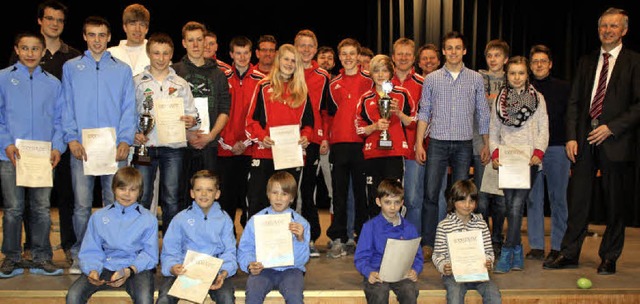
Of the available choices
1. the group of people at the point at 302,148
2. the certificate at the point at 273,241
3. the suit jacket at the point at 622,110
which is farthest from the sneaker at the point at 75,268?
the suit jacket at the point at 622,110

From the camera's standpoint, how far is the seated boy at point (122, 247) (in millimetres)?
4262

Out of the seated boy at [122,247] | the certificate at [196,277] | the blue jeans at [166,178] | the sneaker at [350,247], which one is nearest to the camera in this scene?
the certificate at [196,277]

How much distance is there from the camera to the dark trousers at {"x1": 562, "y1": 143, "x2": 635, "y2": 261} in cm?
509

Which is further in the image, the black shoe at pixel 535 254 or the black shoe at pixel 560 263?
the black shoe at pixel 535 254

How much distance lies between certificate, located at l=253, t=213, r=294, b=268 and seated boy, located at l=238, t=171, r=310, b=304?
40mm

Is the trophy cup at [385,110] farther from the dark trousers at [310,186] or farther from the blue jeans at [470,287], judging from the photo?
the blue jeans at [470,287]

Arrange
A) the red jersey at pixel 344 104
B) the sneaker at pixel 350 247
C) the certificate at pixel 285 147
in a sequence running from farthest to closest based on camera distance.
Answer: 1. the sneaker at pixel 350 247
2. the red jersey at pixel 344 104
3. the certificate at pixel 285 147

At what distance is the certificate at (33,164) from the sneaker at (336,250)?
2.12 metres

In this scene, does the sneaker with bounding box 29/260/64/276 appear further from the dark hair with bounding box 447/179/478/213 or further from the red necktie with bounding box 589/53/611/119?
the red necktie with bounding box 589/53/611/119

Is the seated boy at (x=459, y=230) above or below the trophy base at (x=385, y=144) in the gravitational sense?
below

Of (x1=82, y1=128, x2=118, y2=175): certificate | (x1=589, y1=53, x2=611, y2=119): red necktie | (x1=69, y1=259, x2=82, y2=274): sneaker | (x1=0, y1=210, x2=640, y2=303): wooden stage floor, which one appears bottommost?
(x1=0, y1=210, x2=640, y2=303): wooden stage floor

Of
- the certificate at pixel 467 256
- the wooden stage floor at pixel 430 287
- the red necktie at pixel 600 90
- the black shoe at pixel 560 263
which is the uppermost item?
the red necktie at pixel 600 90

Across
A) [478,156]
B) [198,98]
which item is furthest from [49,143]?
[478,156]

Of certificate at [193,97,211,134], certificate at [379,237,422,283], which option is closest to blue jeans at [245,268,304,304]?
certificate at [379,237,422,283]
